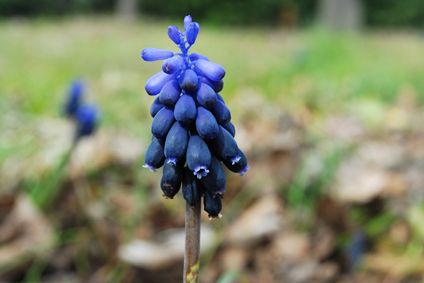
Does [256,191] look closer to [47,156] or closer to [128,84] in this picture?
[47,156]

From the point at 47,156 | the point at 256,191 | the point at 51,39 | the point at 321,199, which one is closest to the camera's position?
the point at 321,199

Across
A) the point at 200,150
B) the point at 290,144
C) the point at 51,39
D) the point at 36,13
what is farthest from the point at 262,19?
the point at 200,150

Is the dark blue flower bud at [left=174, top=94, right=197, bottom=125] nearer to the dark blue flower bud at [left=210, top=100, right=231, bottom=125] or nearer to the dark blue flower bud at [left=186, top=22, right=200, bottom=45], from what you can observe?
the dark blue flower bud at [left=210, top=100, right=231, bottom=125]

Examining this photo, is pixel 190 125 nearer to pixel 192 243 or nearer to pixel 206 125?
pixel 206 125

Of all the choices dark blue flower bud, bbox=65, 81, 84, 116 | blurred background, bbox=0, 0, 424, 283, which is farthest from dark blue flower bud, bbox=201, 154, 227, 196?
dark blue flower bud, bbox=65, 81, 84, 116

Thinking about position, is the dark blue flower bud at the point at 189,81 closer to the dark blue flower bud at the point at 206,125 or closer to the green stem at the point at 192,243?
the dark blue flower bud at the point at 206,125

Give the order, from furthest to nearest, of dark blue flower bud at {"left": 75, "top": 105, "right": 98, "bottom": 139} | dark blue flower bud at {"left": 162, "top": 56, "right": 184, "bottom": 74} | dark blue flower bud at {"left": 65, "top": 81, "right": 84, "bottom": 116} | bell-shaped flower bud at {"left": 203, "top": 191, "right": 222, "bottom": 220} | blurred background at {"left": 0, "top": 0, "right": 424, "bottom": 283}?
dark blue flower bud at {"left": 65, "top": 81, "right": 84, "bottom": 116} < dark blue flower bud at {"left": 75, "top": 105, "right": 98, "bottom": 139} < blurred background at {"left": 0, "top": 0, "right": 424, "bottom": 283} < bell-shaped flower bud at {"left": 203, "top": 191, "right": 222, "bottom": 220} < dark blue flower bud at {"left": 162, "top": 56, "right": 184, "bottom": 74}

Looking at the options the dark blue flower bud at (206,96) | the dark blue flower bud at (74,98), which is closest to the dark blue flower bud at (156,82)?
the dark blue flower bud at (206,96)
